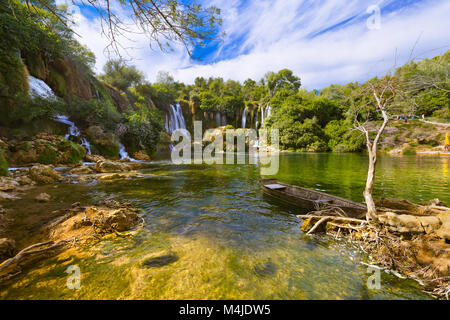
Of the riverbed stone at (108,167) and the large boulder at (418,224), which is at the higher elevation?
the riverbed stone at (108,167)

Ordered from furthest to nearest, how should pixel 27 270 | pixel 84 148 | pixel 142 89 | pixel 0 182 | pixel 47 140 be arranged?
pixel 142 89 < pixel 84 148 < pixel 47 140 < pixel 0 182 < pixel 27 270

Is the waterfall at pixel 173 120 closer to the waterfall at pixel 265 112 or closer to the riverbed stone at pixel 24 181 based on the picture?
the waterfall at pixel 265 112

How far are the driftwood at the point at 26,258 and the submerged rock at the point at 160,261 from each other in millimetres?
1891

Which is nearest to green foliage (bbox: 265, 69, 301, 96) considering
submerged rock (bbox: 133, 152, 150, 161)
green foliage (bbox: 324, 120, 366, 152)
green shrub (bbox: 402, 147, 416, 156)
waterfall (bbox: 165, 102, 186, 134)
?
green foliage (bbox: 324, 120, 366, 152)

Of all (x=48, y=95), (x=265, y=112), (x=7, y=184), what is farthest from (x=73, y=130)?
(x=265, y=112)

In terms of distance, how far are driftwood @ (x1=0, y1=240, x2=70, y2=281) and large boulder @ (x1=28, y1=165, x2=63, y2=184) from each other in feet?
27.5

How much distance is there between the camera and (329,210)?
16.6 feet

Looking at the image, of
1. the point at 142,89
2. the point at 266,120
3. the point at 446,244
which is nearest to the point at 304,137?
the point at 266,120

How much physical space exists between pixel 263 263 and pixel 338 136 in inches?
1664

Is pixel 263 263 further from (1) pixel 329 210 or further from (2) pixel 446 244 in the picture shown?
(2) pixel 446 244

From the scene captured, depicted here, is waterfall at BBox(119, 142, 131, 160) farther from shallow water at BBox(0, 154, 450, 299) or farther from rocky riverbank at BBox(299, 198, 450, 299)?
rocky riverbank at BBox(299, 198, 450, 299)

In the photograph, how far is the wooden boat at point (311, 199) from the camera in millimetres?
5043

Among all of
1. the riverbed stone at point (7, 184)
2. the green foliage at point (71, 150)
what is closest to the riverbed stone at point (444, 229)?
the riverbed stone at point (7, 184)

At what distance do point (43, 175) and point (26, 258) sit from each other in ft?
30.0
